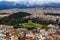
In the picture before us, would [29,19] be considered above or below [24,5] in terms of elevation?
below

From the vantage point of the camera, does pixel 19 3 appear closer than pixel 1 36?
No

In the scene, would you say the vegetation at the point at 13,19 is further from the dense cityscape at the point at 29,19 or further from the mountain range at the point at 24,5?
the mountain range at the point at 24,5

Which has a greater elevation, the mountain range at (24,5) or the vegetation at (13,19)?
the mountain range at (24,5)

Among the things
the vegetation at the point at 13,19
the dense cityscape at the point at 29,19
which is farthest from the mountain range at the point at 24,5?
the vegetation at the point at 13,19

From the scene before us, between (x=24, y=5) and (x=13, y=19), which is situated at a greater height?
(x=24, y=5)

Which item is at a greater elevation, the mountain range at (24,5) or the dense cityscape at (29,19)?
the mountain range at (24,5)

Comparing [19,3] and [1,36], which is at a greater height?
[19,3]

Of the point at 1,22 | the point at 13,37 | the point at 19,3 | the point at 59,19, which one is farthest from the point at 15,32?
the point at 59,19

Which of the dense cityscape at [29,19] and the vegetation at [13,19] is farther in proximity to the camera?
the vegetation at [13,19]

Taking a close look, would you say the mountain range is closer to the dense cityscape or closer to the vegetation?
the dense cityscape

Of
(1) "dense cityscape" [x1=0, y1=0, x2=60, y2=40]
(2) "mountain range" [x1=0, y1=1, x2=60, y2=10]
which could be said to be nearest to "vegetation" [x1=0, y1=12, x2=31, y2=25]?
(1) "dense cityscape" [x1=0, y1=0, x2=60, y2=40]

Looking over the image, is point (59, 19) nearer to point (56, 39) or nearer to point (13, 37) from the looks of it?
point (56, 39)
